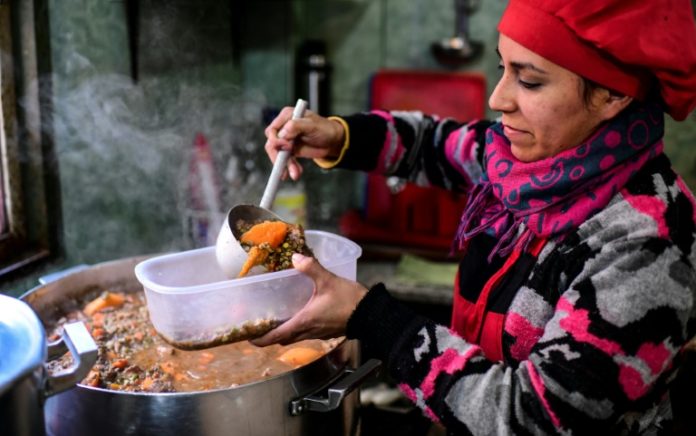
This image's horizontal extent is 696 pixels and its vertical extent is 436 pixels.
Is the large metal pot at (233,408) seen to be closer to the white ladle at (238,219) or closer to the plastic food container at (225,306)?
the plastic food container at (225,306)

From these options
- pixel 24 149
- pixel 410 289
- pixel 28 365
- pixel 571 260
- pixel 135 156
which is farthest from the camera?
pixel 410 289

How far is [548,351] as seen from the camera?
1.08 meters

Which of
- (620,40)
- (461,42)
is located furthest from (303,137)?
(461,42)

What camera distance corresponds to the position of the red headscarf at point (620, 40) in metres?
1.08

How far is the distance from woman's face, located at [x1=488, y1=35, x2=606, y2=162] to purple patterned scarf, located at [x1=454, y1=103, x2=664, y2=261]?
26 millimetres

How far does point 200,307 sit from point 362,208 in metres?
2.30

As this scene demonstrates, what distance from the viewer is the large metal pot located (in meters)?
1.18

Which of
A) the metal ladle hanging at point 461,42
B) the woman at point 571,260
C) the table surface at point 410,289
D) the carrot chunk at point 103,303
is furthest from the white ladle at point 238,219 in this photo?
the metal ladle hanging at point 461,42

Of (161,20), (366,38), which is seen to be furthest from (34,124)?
(366,38)

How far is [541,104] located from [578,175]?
0.15m

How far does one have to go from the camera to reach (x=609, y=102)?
1.18 metres

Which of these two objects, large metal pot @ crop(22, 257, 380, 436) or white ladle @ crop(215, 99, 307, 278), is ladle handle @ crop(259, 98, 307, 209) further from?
large metal pot @ crop(22, 257, 380, 436)

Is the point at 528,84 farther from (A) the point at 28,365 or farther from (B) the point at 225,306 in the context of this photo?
(A) the point at 28,365

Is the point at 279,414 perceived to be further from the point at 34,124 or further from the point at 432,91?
the point at 432,91
